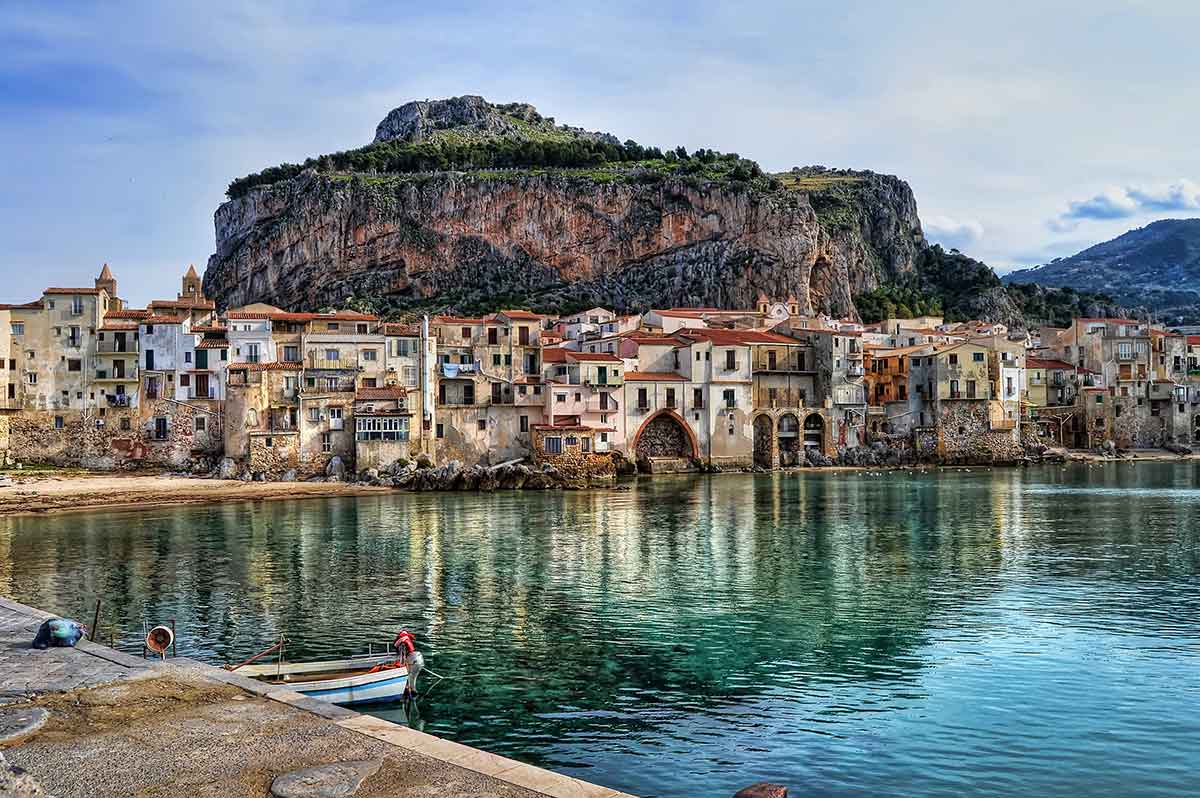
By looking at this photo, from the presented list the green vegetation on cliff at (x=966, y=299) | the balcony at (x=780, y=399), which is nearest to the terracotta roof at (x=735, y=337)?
the balcony at (x=780, y=399)

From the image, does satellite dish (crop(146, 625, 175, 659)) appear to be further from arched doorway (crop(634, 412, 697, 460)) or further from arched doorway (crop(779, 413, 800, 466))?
arched doorway (crop(779, 413, 800, 466))

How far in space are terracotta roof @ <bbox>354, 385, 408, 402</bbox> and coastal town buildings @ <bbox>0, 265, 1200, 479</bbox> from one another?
0.48ft

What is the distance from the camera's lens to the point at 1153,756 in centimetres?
1677

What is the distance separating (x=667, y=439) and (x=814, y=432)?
14.9m

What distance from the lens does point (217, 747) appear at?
12938 millimetres

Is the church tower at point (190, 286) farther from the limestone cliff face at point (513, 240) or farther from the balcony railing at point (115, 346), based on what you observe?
the limestone cliff face at point (513, 240)

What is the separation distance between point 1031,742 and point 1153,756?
182 centimetres

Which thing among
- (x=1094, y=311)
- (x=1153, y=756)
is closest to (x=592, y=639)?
(x=1153, y=756)

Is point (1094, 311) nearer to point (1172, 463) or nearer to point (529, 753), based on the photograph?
point (1172, 463)

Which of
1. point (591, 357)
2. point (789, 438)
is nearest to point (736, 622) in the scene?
point (591, 357)

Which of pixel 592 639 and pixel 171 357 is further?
pixel 171 357

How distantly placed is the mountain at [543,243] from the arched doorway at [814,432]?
54806mm

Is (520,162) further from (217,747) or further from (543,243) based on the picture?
(217,747)

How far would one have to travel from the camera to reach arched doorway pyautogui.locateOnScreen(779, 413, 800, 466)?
295 feet
